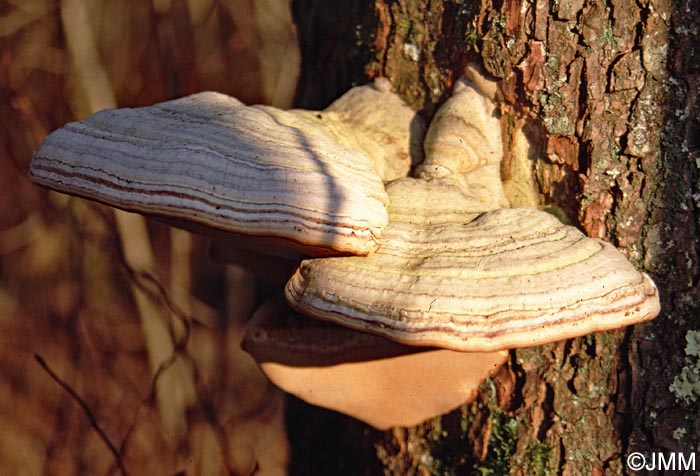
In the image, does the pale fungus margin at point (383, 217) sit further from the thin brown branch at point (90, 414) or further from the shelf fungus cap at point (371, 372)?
the thin brown branch at point (90, 414)

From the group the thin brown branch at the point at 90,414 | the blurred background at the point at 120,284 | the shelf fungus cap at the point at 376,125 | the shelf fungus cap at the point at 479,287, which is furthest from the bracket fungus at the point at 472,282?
the thin brown branch at the point at 90,414

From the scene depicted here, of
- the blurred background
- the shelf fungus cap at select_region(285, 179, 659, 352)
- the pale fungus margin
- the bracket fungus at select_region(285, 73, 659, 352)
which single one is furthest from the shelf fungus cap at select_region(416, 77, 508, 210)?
the blurred background

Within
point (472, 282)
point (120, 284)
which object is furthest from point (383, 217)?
point (120, 284)

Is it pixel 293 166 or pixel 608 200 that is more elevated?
pixel 293 166

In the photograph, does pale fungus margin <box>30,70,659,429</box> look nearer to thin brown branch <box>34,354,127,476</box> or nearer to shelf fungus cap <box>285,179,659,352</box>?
shelf fungus cap <box>285,179,659,352</box>

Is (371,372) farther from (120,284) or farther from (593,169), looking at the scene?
(120,284)

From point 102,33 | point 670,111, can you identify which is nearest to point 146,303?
point 102,33

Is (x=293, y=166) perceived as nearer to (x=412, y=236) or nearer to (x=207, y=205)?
(x=207, y=205)
